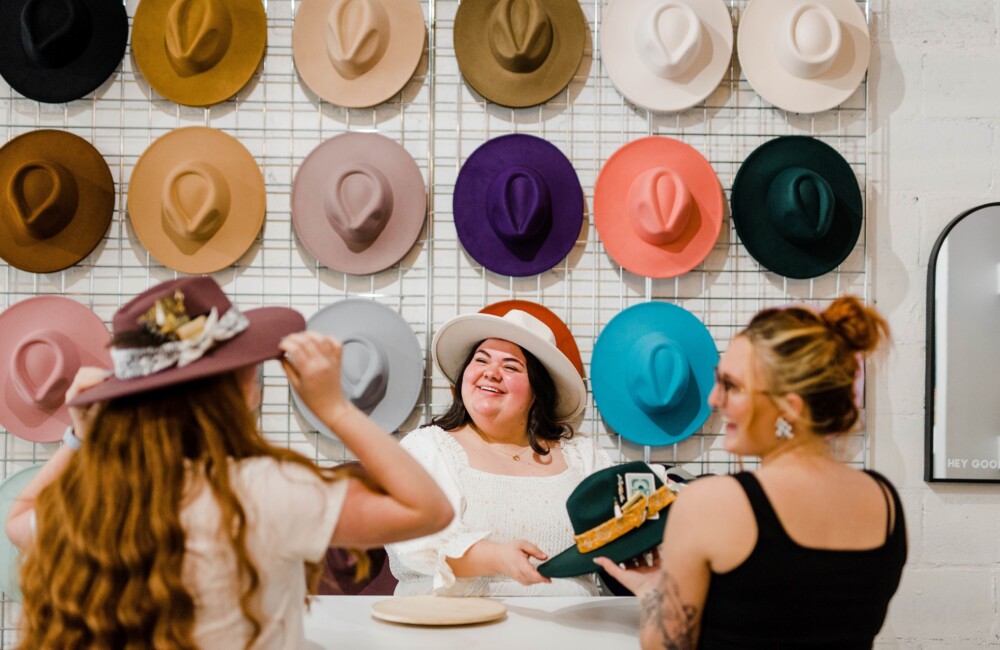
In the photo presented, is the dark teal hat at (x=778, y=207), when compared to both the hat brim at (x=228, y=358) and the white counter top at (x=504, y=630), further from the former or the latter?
the hat brim at (x=228, y=358)

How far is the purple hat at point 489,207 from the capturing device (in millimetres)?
3121

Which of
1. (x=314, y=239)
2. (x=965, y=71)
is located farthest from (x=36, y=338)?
Result: (x=965, y=71)

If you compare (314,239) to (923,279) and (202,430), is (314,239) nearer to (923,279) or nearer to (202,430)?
(202,430)

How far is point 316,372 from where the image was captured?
1.48 meters

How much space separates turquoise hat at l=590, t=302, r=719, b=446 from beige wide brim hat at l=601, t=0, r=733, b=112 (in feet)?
2.45

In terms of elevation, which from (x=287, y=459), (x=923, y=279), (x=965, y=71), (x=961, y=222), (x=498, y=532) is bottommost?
(x=498, y=532)

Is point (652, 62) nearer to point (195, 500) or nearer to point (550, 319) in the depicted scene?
point (550, 319)

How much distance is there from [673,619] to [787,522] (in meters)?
0.27

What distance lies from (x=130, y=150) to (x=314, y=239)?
75 cm

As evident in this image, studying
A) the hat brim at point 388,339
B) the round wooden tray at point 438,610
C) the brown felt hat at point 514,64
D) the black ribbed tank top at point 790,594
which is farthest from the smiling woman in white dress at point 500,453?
the black ribbed tank top at point 790,594

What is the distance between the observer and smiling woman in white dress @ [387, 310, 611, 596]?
2.59 m

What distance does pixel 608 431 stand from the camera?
3199 millimetres

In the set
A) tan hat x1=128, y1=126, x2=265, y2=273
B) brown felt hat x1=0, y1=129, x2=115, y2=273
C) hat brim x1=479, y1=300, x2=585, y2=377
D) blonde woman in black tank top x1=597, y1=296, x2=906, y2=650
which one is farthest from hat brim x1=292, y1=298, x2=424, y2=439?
blonde woman in black tank top x1=597, y1=296, x2=906, y2=650

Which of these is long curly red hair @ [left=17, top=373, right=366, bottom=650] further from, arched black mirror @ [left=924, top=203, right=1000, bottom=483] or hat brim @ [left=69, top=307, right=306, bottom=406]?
arched black mirror @ [left=924, top=203, right=1000, bottom=483]
